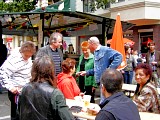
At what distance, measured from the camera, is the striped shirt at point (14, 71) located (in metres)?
4.80

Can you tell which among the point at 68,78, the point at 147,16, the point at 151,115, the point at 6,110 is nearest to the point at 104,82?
the point at 151,115

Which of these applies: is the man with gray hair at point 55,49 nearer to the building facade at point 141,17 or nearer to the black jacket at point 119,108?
the black jacket at point 119,108

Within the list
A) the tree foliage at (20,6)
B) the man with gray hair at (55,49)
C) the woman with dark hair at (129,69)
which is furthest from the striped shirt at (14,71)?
the tree foliage at (20,6)

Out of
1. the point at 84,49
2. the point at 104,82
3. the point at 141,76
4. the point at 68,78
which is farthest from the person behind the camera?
the point at 84,49

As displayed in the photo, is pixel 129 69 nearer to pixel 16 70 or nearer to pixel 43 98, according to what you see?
pixel 16 70

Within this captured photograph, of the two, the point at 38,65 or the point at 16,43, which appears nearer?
the point at 38,65

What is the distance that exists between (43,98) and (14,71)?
239 centimetres

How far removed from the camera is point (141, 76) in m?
4.12

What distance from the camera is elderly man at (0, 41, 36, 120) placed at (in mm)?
4789

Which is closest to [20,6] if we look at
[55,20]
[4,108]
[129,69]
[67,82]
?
[55,20]

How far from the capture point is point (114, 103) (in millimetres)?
2516

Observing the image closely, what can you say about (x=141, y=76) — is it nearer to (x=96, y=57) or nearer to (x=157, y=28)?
(x=96, y=57)

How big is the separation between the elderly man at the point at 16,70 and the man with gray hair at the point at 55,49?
0.45m

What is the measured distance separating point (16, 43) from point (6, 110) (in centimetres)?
3193
